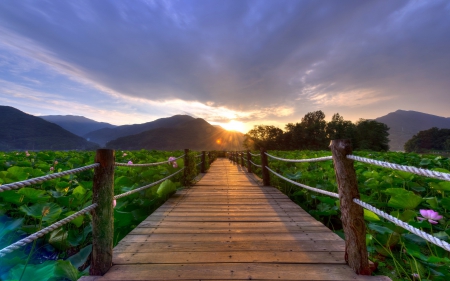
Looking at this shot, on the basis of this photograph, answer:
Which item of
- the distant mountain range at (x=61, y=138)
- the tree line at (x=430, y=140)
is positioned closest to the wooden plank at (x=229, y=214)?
the tree line at (x=430, y=140)

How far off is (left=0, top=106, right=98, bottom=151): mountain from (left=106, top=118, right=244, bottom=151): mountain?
50.9ft

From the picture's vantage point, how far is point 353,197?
1.53 meters

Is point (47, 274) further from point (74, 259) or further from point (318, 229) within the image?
point (318, 229)

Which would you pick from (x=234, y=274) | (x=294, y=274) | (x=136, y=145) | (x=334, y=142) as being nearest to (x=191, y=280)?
(x=234, y=274)

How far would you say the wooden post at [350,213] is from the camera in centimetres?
148

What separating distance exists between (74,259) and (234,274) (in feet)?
3.94

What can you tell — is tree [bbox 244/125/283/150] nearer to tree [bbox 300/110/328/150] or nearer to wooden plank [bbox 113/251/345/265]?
tree [bbox 300/110/328/150]

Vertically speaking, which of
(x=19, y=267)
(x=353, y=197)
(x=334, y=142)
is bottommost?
(x=19, y=267)

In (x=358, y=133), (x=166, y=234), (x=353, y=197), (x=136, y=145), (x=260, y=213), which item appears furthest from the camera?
(x=136, y=145)

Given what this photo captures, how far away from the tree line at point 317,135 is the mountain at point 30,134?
69.4 meters

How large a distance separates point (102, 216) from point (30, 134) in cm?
13235

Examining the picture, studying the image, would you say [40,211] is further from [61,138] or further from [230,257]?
[61,138]

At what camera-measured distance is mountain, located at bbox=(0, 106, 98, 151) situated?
8869 cm

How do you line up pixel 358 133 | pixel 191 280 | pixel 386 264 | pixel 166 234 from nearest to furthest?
pixel 191 280, pixel 386 264, pixel 166 234, pixel 358 133
